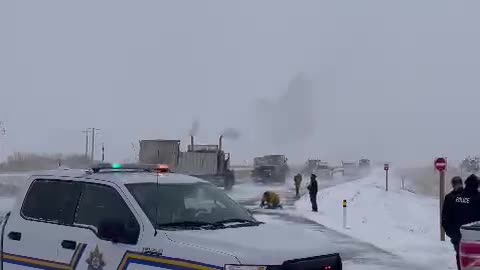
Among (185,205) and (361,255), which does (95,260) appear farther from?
(361,255)

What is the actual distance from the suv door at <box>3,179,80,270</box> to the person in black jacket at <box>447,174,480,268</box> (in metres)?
5.66

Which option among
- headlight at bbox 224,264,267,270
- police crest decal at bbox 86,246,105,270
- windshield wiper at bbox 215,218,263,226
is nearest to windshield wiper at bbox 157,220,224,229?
windshield wiper at bbox 215,218,263,226

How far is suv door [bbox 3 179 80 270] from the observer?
677 cm

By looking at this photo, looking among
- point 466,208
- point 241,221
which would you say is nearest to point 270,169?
point 466,208

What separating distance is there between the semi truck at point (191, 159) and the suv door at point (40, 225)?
3080cm

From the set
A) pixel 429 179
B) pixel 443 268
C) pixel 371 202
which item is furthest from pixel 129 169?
pixel 429 179

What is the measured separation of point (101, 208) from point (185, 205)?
79 centimetres

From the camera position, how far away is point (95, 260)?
626cm

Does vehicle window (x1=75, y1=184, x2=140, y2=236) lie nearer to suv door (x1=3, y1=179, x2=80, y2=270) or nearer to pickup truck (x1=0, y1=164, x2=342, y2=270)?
pickup truck (x1=0, y1=164, x2=342, y2=270)

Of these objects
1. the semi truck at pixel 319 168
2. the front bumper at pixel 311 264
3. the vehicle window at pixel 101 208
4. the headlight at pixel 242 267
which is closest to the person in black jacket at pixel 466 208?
the front bumper at pixel 311 264

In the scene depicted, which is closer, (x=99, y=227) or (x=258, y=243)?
(x=258, y=243)

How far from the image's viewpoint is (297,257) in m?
5.60

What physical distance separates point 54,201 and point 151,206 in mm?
1352

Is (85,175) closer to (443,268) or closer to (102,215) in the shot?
(102,215)
